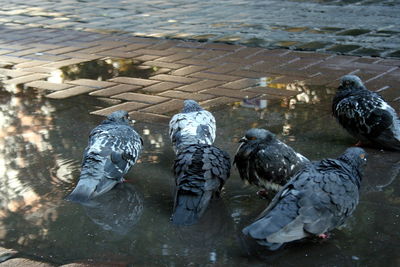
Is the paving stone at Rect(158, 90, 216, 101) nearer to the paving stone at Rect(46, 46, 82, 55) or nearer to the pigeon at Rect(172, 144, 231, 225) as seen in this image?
the pigeon at Rect(172, 144, 231, 225)

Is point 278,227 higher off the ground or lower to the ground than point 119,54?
higher

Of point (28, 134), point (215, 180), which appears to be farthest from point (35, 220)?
point (28, 134)

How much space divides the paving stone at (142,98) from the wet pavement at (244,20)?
263cm

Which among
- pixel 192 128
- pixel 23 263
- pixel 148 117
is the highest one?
pixel 192 128

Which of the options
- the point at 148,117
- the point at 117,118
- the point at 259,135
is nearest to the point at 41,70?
the point at 148,117

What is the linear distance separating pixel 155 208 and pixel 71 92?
10.1ft

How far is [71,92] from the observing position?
681 centimetres

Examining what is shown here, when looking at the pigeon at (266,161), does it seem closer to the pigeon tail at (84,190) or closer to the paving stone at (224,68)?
the pigeon tail at (84,190)

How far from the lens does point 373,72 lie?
712cm

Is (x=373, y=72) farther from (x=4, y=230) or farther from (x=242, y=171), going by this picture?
(x=4, y=230)

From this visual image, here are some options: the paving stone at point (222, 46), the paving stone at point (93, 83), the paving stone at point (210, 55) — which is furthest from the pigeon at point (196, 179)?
the paving stone at point (222, 46)

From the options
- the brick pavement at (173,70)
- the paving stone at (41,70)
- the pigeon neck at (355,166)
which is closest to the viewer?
the pigeon neck at (355,166)

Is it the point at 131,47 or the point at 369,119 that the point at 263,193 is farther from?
the point at 131,47

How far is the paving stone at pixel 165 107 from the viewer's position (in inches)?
241
